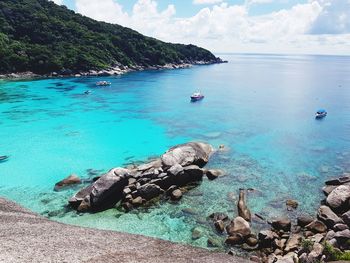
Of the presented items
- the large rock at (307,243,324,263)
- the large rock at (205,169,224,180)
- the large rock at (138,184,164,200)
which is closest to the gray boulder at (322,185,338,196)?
the large rock at (205,169,224,180)

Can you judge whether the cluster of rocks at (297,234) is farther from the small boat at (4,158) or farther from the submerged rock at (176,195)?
the small boat at (4,158)

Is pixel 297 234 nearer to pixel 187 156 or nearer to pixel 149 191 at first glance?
pixel 149 191

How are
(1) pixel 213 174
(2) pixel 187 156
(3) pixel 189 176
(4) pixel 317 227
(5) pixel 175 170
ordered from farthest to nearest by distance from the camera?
(2) pixel 187 156 < (1) pixel 213 174 < (3) pixel 189 176 < (5) pixel 175 170 < (4) pixel 317 227

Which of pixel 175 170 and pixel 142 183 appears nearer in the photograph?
pixel 142 183

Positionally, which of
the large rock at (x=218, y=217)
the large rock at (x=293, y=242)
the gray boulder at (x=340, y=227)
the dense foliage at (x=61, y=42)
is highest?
the dense foliage at (x=61, y=42)

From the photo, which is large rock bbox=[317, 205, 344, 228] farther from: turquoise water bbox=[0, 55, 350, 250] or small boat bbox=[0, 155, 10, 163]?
small boat bbox=[0, 155, 10, 163]

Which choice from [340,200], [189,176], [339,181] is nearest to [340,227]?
[340,200]

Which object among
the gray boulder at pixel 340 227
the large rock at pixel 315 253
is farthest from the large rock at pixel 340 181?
the large rock at pixel 315 253
